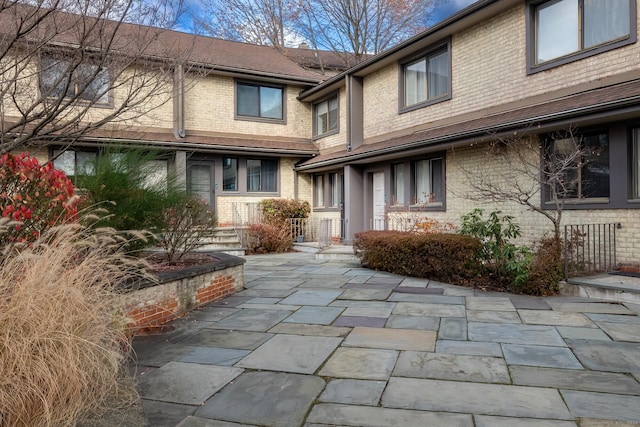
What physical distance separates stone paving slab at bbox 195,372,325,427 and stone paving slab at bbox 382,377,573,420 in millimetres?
578

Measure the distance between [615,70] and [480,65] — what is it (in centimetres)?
307

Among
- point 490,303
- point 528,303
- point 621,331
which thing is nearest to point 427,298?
point 490,303

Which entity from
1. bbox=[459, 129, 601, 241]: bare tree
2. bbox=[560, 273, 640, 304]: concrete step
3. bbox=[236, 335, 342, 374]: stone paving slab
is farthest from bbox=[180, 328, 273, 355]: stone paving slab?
bbox=[459, 129, 601, 241]: bare tree

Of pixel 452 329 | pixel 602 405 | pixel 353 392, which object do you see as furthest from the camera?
pixel 452 329

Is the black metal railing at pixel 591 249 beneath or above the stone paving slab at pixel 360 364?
above

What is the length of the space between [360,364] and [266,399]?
0.98 m

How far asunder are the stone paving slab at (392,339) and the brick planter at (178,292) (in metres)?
2.16

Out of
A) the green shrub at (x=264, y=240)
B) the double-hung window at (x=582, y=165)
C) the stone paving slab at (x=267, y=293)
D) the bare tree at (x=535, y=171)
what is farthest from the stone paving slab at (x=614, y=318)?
the green shrub at (x=264, y=240)

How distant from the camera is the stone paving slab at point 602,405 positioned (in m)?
2.74

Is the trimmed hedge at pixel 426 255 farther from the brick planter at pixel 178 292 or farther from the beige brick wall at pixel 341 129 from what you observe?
the beige brick wall at pixel 341 129

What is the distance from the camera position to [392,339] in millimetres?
4398

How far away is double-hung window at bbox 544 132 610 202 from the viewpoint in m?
7.59

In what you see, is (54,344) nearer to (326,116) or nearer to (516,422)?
(516,422)

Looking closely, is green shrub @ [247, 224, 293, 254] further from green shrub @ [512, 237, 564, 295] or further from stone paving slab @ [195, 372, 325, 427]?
stone paving slab @ [195, 372, 325, 427]
